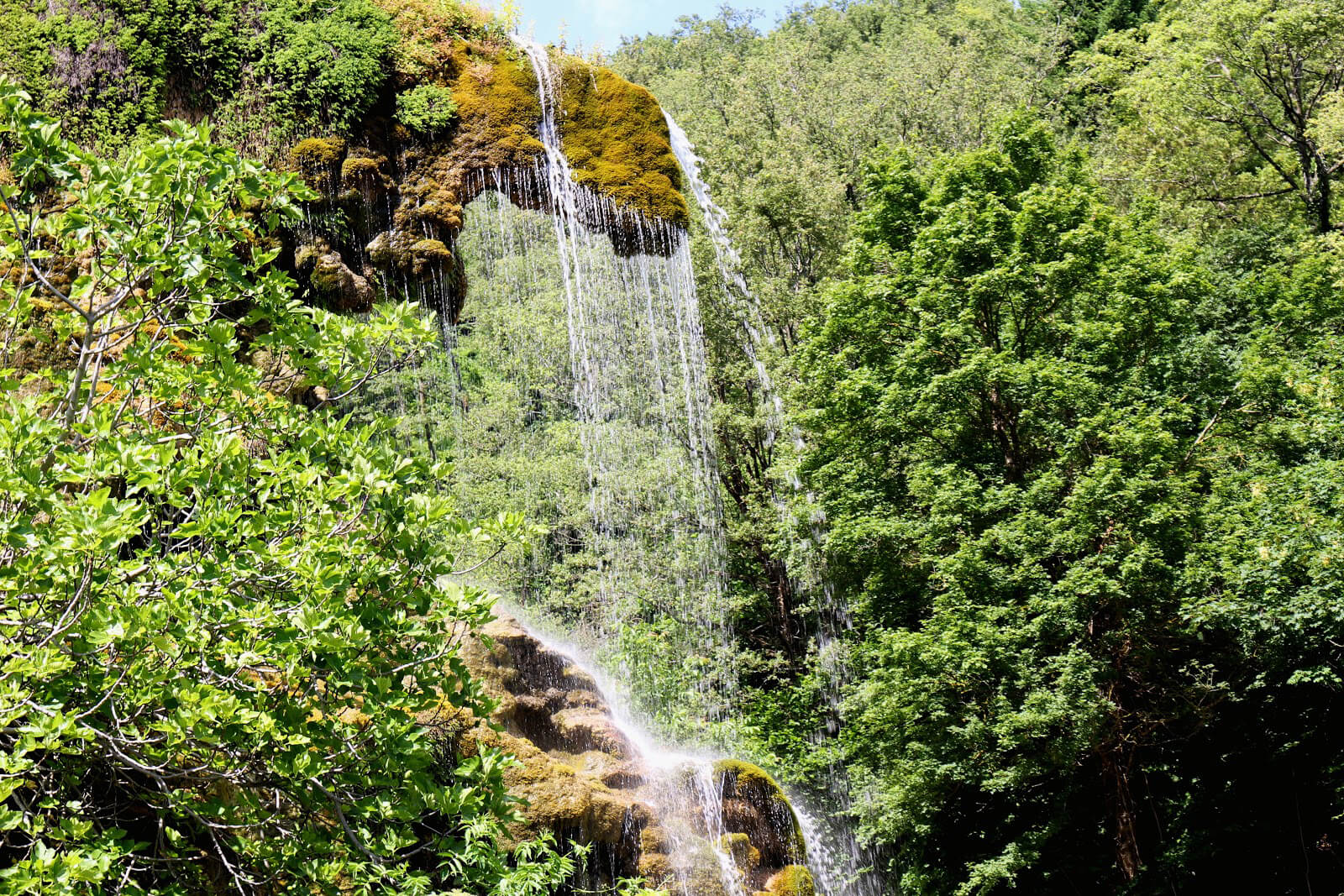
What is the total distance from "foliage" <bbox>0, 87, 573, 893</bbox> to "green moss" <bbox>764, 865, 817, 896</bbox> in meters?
4.47

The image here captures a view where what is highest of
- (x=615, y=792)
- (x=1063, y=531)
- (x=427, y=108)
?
(x=427, y=108)

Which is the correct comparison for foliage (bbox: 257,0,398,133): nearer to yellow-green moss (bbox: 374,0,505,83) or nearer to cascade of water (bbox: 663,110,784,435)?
yellow-green moss (bbox: 374,0,505,83)

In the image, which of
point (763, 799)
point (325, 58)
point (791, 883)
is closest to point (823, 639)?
point (763, 799)

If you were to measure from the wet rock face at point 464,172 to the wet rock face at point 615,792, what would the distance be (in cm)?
358

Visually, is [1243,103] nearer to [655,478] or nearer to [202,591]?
[655,478]

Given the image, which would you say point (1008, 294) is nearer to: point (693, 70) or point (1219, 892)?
point (1219, 892)

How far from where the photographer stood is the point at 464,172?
32.8 ft

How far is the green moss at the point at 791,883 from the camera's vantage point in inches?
370

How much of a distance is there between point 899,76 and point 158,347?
75.0ft

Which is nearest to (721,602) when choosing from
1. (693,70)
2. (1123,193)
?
(1123,193)

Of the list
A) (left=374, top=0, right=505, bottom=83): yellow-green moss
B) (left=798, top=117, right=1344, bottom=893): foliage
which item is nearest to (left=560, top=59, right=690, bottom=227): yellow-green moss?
(left=374, top=0, right=505, bottom=83): yellow-green moss

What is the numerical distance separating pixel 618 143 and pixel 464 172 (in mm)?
1719

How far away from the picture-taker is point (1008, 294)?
1344 cm

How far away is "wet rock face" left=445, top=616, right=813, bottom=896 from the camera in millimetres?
8023
